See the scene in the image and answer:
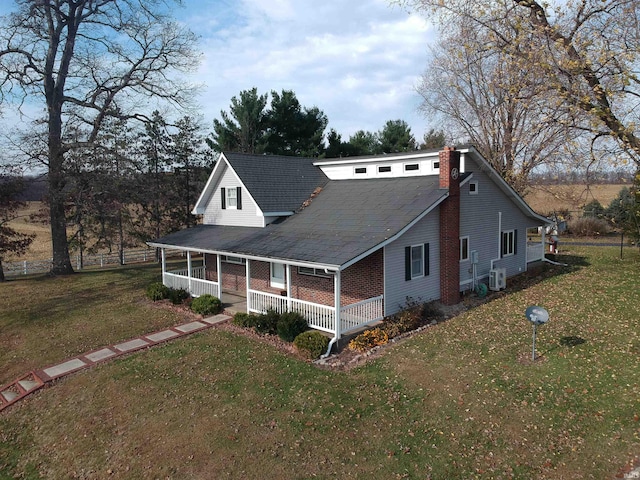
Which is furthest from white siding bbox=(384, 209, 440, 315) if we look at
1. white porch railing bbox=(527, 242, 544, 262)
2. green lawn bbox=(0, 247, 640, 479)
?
white porch railing bbox=(527, 242, 544, 262)

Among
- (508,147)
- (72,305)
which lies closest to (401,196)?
(72,305)

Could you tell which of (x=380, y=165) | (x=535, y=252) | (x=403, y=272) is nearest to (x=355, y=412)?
(x=403, y=272)

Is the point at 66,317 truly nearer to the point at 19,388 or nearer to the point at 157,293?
the point at 157,293

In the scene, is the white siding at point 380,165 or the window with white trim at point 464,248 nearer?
the window with white trim at point 464,248

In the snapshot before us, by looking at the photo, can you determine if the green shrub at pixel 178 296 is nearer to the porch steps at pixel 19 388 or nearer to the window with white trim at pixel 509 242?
the porch steps at pixel 19 388

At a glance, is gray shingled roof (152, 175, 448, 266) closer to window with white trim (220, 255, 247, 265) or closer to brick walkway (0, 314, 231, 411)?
window with white trim (220, 255, 247, 265)

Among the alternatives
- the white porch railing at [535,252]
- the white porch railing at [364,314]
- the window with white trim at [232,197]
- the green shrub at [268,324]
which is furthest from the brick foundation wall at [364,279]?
the white porch railing at [535,252]

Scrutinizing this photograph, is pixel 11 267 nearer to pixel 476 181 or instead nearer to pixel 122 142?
pixel 122 142
